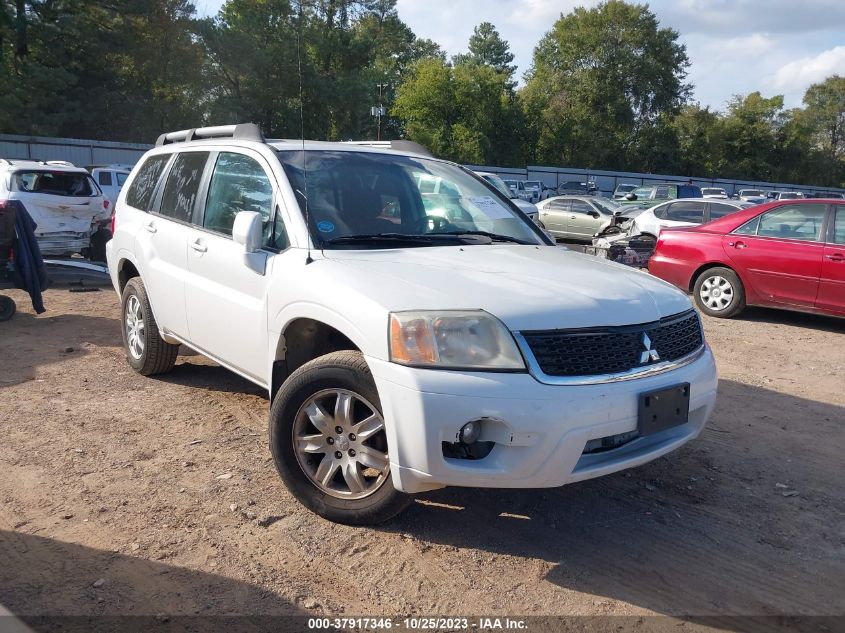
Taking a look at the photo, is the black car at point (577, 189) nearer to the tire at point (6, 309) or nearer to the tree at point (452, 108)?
the tree at point (452, 108)

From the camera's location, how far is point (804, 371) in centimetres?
677

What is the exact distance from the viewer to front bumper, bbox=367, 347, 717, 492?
2926mm

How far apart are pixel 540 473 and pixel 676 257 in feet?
23.9

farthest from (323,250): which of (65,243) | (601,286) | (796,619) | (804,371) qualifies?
(65,243)

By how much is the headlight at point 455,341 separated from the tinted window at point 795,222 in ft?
22.3

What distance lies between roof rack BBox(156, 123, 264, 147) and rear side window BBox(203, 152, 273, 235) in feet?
0.51

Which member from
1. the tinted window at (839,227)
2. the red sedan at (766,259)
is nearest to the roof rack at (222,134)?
the red sedan at (766,259)

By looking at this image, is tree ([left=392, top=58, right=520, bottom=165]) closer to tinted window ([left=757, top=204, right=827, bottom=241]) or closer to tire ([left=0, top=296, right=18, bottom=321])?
tinted window ([left=757, top=204, right=827, bottom=241])

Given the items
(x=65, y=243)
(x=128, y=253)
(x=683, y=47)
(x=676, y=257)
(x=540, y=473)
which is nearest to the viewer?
(x=540, y=473)

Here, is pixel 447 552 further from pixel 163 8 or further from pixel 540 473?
pixel 163 8

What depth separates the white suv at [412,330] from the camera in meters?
2.98

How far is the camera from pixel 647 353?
10.8 ft

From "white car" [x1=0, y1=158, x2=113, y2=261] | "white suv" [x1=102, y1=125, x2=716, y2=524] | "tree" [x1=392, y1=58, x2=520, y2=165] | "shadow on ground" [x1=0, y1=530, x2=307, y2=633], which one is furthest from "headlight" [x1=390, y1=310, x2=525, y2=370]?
"tree" [x1=392, y1=58, x2=520, y2=165]

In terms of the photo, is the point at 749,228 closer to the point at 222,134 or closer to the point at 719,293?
the point at 719,293
